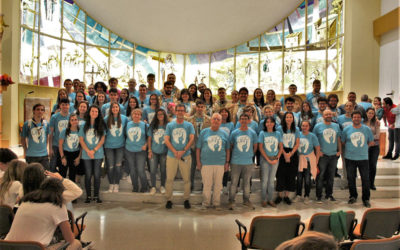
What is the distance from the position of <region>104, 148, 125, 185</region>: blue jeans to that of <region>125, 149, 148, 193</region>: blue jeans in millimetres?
139

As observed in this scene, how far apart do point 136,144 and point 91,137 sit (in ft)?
2.58

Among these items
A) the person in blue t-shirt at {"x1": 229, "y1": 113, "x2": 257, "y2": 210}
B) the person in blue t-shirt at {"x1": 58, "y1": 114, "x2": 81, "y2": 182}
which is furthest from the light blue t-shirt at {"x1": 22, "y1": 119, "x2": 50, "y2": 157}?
the person in blue t-shirt at {"x1": 229, "y1": 113, "x2": 257, "y2": 210}

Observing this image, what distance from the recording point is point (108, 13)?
15.5 m

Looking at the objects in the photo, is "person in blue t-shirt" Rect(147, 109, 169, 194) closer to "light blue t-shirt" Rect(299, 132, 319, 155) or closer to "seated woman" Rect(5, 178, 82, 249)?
"light blue t-shirt" Rect(299, 132, 319, 155)

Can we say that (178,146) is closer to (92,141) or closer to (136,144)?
(136,144)

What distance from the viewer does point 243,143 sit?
18.4 feet

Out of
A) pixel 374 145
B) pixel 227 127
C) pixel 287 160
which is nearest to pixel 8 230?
pixel 227 127

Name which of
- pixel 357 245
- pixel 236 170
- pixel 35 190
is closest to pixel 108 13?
pixel 236 170

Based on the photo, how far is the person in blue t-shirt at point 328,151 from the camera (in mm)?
6051

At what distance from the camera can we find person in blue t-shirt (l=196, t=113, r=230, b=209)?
217 inches

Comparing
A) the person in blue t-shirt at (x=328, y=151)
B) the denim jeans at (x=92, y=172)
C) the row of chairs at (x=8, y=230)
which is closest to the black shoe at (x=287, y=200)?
the person in blue t-shirt at (x=328, y=151)

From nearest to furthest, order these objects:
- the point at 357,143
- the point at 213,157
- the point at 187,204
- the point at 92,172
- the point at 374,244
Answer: the point at 374,244, the point at 213,157, the point at 187,204, the point at 92,172, the point at 357,143

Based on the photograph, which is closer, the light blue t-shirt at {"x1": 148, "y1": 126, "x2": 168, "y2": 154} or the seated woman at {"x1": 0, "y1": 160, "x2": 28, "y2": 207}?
the seated woman at {"x1": 0, "y1": 160, "x2": 28, "y2": 207}

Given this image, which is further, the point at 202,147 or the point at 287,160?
the point at 287,160
